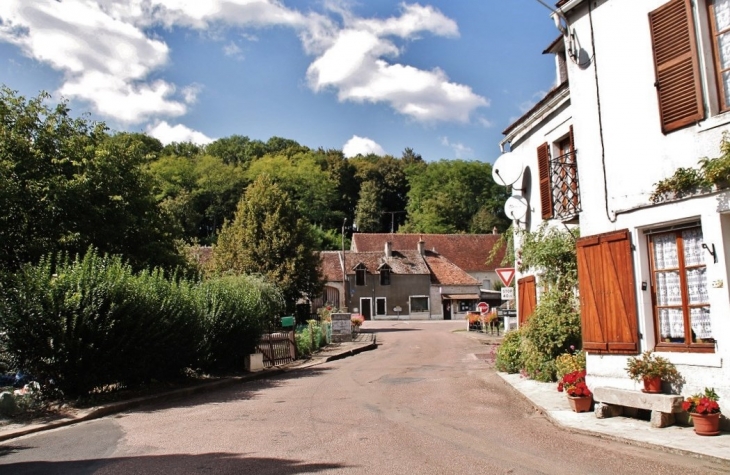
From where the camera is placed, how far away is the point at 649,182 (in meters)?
8.38

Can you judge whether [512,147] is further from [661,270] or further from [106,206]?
[106,206]

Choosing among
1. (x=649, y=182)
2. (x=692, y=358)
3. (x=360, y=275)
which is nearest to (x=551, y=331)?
(x=692, y=358)

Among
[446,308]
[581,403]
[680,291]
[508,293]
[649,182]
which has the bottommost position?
[581,403]

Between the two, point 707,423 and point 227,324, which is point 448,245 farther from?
point 707,423

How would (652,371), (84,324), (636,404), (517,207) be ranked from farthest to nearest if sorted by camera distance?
(517,207) → (84,324) → (636,404) → (652,371)

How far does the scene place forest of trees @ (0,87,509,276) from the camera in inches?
703

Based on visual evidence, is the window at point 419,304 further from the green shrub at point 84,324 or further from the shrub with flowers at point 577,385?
→ the shrub with flowers at point 577,385

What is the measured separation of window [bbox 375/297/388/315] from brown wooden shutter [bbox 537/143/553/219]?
4404 centimetres

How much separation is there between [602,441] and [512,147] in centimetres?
990

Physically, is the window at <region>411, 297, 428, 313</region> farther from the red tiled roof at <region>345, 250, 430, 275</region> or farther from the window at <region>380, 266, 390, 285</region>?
the window at <region>380, 266, 390, 285</region>

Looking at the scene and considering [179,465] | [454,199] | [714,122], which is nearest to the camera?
[179,465]

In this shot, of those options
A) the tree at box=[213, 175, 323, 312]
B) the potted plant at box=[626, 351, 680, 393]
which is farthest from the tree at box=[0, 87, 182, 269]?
the potted plant at box=[626, 351, 680, 393]

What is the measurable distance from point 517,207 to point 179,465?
10.8 meters

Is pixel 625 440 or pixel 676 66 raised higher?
pixel 676 66
